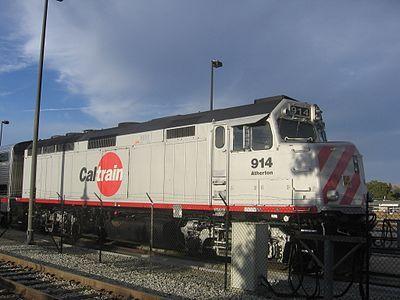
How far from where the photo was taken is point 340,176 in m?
11.4

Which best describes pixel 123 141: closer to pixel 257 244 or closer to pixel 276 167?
pixel 276 167

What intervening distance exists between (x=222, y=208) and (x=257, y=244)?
3.27 meters

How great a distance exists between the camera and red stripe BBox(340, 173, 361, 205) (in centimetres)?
1135

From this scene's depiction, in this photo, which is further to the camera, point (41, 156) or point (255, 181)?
point (41, 156)

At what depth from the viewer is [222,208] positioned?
41.7ft

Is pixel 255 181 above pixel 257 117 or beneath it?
beneath

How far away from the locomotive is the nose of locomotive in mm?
25

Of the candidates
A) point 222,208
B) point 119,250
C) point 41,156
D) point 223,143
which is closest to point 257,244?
point 222,208

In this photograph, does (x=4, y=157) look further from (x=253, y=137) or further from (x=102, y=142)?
(x=253, y=137)

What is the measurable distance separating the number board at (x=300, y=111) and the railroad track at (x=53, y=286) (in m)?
6.33

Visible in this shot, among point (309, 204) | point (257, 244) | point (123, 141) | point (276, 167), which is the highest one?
point (123, 141)

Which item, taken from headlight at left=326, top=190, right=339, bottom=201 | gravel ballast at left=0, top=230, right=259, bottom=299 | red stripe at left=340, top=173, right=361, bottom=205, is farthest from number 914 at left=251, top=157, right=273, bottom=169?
gravel ballast at left=0, top=230, right=259, bottom=299

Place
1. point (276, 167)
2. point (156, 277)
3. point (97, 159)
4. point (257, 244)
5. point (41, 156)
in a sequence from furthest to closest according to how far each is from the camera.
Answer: point (41, 156) < point (97, 159) < point (276, 167) < point (156, 277) < point (257, 244)

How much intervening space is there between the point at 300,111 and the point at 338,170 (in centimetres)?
201
